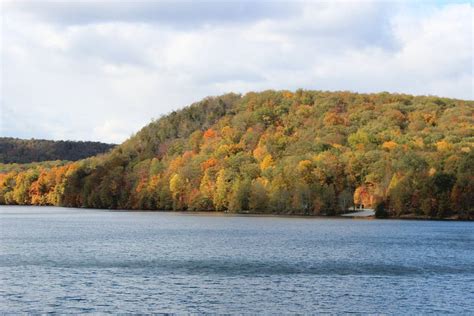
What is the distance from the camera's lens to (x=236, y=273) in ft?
176

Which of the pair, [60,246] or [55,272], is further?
[60,246]

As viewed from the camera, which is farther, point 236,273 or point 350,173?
point 350,173

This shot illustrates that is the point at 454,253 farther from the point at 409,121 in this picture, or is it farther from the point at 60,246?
the point at 409,121

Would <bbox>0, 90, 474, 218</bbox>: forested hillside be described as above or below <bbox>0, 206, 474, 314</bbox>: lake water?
above

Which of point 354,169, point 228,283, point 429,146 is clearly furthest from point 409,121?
point 228,283

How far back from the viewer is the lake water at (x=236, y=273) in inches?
1625

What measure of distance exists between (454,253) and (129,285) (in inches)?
1445

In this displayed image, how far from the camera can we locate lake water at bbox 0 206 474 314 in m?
41.3

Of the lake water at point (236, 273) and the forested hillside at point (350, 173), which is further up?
the forested hillside at point (350, 173)

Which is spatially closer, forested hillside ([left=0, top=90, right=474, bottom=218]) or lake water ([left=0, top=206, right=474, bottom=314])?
lake water ([left=0, top=206, right=474, bottom=314])

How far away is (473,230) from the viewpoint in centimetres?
10694

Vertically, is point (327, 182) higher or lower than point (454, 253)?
higher

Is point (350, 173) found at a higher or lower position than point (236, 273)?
higher

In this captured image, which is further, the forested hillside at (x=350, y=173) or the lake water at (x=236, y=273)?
the forested hillside at (x=350, y=173)
